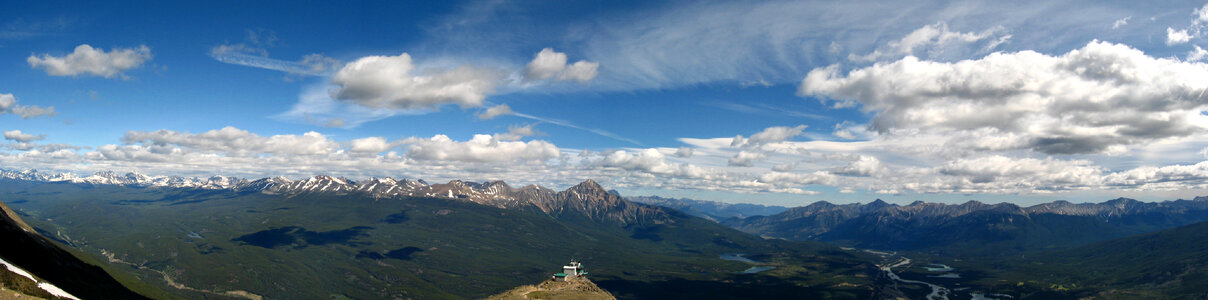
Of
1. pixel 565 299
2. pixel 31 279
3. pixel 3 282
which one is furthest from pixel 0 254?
pixel 565 299

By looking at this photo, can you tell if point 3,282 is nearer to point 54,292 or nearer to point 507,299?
point 54,292

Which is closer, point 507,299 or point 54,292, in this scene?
point 54,292

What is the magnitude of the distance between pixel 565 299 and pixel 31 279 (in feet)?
498

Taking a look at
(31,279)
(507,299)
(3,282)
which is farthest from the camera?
(507,299)

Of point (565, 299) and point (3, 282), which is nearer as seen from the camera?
point (3, 282)

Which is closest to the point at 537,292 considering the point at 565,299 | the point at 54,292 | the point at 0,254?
the point at 565,299

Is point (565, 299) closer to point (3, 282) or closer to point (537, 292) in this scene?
point (537, 292)

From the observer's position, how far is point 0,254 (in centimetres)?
19700

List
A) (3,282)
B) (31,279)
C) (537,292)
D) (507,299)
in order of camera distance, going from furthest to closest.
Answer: (537,292), (507,299), (31,279), (3,282)

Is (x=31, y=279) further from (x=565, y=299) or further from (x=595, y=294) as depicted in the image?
(x=595, y=294)

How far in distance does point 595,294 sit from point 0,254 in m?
223

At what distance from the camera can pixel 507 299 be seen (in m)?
172

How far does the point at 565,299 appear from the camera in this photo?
182 m

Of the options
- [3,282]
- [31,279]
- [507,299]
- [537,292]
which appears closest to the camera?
[3,282]
